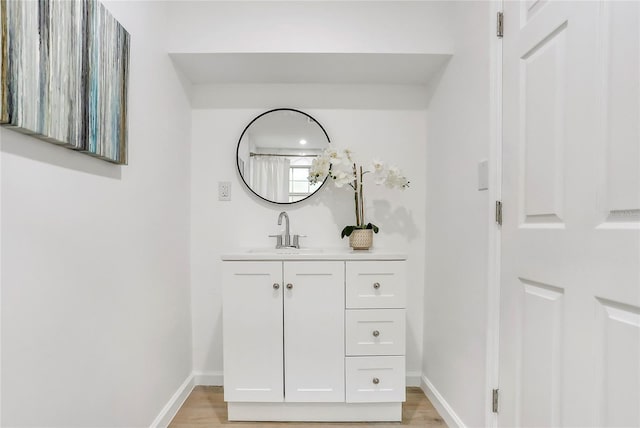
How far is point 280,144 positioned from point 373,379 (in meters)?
1.48

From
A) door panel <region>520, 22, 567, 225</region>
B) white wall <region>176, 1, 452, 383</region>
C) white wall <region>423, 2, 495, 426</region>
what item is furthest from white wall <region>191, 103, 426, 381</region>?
door panel <region>520, 22, 567, 225</region>

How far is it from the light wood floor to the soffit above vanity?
1958mm

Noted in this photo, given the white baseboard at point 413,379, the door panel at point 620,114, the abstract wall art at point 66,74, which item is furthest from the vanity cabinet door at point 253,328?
the door panel at point 620,114

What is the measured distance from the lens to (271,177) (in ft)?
6.99

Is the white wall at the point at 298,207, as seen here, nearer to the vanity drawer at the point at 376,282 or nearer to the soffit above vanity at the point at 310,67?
the soffit above vanity at the point at 310,67

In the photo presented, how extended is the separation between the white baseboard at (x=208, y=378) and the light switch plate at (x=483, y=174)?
191cm

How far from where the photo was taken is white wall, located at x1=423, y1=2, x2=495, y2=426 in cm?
140

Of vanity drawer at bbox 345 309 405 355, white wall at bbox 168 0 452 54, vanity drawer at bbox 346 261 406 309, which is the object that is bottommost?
vanity drawer at bbox 345 309 405 355

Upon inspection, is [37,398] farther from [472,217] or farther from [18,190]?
[472,217]

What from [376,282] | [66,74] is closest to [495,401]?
[376,282]

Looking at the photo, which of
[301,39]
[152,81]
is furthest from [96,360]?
[301,39]

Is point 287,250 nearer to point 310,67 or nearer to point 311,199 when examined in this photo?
point 311,199

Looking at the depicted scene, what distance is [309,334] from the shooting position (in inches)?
66.3

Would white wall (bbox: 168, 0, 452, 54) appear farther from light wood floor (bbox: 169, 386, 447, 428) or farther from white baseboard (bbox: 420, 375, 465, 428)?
light wood floor (bbox: 169, 386, 447, 428)
